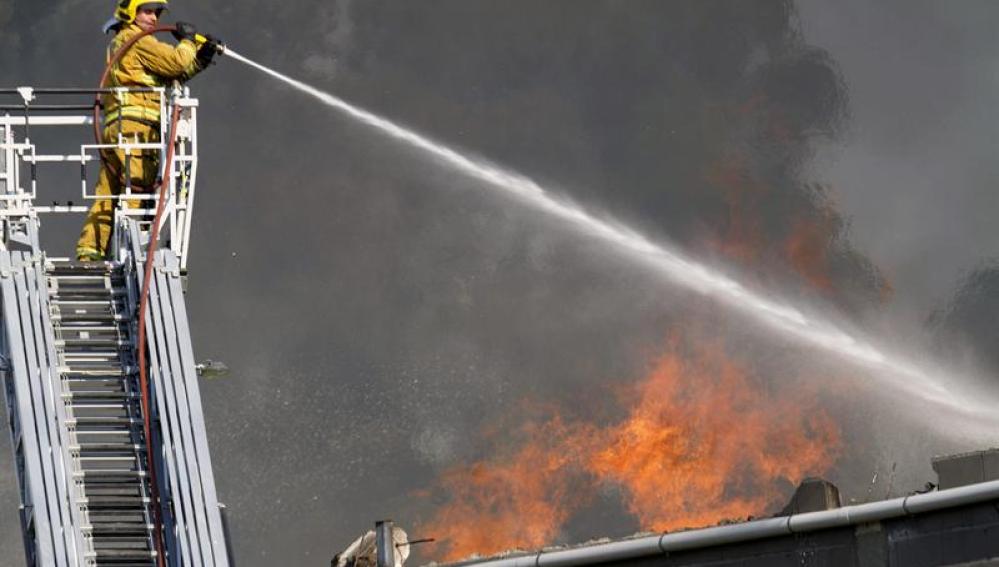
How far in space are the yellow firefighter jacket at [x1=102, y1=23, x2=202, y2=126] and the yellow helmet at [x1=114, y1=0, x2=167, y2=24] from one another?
24.6 inches

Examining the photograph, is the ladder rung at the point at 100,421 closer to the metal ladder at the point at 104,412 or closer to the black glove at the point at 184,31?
the metal ladder at the point at 104,412

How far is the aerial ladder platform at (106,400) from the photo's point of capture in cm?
2244

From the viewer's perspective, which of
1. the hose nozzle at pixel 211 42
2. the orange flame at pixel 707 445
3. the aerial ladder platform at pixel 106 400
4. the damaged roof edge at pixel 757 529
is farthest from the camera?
the orange flame at pixel 707 445

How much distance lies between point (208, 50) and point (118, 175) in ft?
5.64

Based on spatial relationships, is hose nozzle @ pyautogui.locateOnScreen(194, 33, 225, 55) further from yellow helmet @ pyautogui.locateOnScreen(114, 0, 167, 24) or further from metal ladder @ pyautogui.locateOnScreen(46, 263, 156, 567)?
metal ladder @ pyautogui.locateOnScreen(46, 263, 156, 567)

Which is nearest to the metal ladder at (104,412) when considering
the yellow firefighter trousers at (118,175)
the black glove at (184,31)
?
the yellow firefighter trousers at (118,175)

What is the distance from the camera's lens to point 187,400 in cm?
2323

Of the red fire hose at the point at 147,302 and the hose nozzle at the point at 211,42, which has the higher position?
the hose nozzle at the point at 211,42

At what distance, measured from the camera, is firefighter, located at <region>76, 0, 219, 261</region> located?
87.4 feet

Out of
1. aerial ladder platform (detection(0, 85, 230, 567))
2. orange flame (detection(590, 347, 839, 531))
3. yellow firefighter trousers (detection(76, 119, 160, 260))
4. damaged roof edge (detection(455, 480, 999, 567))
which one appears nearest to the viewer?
damaged roof edge (detection(455, 480, 999, 567))

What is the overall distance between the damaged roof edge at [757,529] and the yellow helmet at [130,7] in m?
8.28

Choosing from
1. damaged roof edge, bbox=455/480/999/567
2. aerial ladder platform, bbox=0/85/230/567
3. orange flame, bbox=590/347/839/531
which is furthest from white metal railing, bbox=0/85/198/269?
orange flame, bbox=590/347/839/531

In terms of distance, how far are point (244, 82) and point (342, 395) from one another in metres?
5.93

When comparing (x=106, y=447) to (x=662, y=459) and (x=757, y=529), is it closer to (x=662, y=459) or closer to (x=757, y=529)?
(x=757, y=529)
